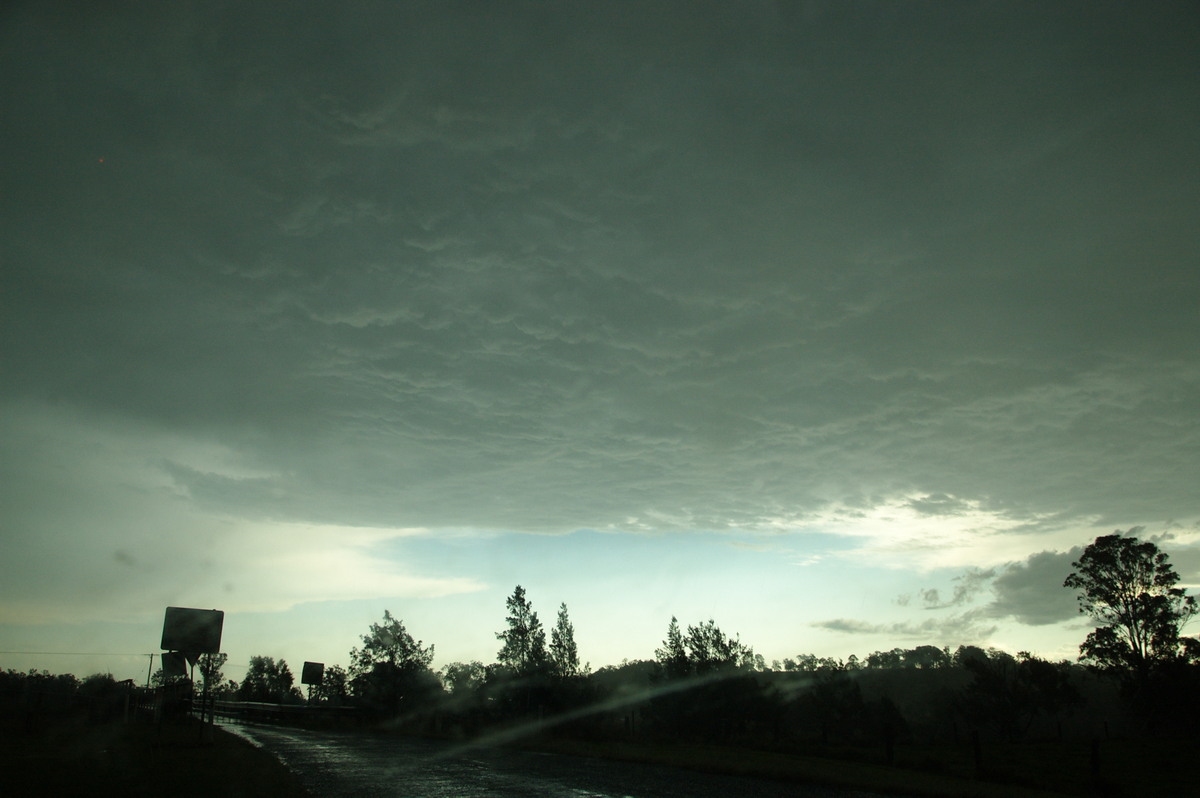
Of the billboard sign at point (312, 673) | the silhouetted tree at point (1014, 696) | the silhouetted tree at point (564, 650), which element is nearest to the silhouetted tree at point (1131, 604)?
the silhouetted tree at point (1014, 696)

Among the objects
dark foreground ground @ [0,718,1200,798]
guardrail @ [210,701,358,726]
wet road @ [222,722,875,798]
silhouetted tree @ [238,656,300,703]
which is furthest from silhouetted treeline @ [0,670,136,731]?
silhouetted tree @ [238,656,300,703]

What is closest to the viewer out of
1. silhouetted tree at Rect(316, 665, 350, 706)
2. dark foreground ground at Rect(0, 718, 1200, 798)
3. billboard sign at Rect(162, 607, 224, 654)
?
dark foreground ground at Rect(0, 718, 1200, 798)

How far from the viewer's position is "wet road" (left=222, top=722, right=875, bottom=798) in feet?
52.3

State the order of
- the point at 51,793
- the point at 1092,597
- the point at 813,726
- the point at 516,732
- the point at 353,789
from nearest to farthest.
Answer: the point at 51,793 → the point at 353,789 → the point at 516,732 → the point at 1092,597 → the point at 813,726

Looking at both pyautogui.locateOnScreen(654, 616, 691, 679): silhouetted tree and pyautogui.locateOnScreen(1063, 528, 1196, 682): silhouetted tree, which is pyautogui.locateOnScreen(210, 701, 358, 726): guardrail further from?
pyautogui.locateOnScreen(1063, 528, 1196, 682): silhouetted tree

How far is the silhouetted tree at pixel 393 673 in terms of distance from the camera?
71.4m

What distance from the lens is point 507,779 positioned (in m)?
19.0

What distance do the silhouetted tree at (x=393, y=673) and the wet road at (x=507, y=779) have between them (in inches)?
1896

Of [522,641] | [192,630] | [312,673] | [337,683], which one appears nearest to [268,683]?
[337,683]

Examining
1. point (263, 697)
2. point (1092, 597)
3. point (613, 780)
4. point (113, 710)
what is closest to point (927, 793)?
point (613, 780)

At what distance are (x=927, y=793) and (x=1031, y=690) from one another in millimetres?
60646

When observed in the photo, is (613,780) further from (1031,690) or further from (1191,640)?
(1031,690)

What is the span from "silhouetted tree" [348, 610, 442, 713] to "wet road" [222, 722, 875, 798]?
4817 cm

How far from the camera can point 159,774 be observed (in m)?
17.9
